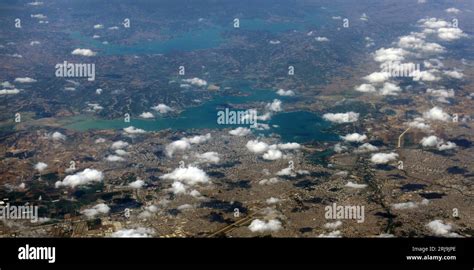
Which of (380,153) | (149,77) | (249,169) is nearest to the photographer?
(249,169)

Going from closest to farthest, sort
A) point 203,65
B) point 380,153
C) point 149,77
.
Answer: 1. point 380,153
2. point 149,77
3. point 203,65

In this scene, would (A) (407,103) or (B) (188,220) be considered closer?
(B) (188,220)

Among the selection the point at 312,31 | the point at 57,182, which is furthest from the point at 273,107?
the point at 312,31

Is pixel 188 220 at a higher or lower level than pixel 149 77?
lower

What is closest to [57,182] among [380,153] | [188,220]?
[188,220]

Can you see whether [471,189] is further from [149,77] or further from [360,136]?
[149,77]

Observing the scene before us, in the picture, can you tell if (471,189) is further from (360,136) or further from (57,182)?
(57,182)

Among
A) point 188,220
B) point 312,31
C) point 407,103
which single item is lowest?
point 188,220
